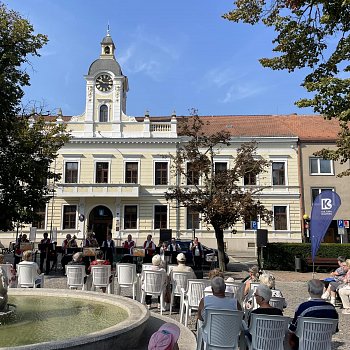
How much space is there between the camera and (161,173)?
31.5 metres

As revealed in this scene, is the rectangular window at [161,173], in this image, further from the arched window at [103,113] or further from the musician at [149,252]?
the musician at [149,252]

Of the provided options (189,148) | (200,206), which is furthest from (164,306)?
(189,148)

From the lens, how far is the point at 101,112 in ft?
106

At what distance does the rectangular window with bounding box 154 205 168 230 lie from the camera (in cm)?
3070

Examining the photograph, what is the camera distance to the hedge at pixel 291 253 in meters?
18.5

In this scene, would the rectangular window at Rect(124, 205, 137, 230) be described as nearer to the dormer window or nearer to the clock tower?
the clock tower

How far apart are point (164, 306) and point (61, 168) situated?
24569mm

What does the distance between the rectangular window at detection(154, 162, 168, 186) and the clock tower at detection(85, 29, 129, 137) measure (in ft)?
13.7

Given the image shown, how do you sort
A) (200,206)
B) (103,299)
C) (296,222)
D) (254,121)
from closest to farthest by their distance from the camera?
(103,299)
(200,206)
(296,222)
(254,121)

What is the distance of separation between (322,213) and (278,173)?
18647 millimetres

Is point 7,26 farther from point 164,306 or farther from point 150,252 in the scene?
point 164,306

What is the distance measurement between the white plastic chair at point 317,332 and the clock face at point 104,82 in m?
30.7

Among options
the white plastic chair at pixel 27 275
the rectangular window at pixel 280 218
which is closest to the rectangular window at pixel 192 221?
the rectangular window at pixel 280 218

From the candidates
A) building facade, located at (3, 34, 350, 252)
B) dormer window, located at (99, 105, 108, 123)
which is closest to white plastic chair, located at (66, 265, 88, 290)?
building facade, located at (3, 34, 350, 252)
